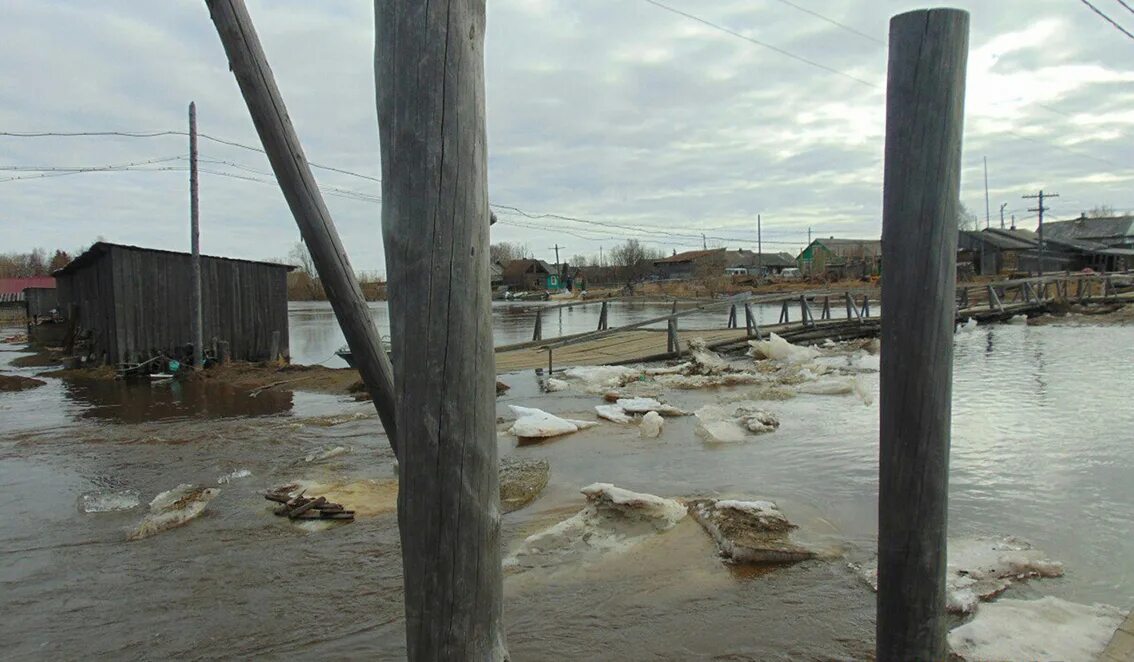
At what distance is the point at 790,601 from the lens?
4145mm

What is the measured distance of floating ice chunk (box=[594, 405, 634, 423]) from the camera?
9669 mm

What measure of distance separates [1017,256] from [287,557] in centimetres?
7150

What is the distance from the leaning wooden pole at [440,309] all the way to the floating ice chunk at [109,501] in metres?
6.12

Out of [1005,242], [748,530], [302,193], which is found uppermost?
[1005,242]

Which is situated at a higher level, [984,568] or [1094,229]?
[1094,229]

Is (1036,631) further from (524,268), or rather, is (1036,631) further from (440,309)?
(524,268)

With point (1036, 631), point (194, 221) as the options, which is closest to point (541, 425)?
point (1036, 631)

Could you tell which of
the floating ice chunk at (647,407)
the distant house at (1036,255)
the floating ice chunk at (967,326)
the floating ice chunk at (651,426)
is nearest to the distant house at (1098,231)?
the distant house at (1036,255)

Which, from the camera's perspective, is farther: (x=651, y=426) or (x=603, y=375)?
(x=603, y=375)

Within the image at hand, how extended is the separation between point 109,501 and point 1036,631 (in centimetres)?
757

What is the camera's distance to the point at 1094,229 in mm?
68438

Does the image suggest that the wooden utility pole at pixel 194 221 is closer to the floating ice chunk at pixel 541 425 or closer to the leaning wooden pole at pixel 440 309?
the floating ice chunk at pixel 541 425

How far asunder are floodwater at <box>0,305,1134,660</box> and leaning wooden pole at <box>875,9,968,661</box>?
1.48 m

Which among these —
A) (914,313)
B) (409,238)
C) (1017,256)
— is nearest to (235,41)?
(409,238)
